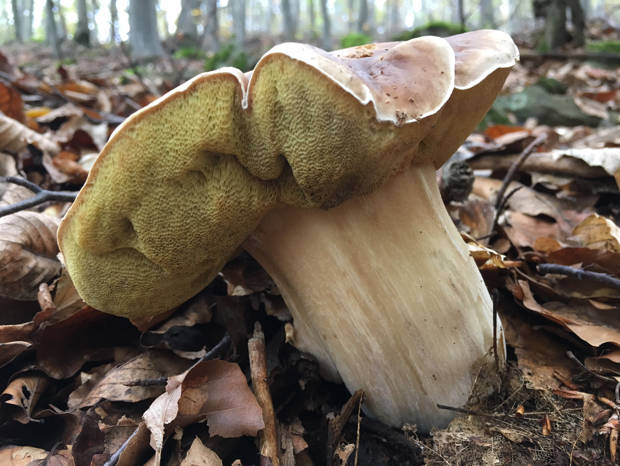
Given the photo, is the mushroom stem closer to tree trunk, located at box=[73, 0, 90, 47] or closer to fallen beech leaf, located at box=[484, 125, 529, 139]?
fallen beech leaf, located at box=[484, 125, 529, 139]

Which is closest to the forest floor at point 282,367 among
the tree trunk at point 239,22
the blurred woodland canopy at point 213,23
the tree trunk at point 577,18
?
the blurred woodland canopy at point 213,23

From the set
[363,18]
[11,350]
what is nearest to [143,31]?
[11,350]

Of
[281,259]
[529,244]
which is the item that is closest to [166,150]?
[281,259]

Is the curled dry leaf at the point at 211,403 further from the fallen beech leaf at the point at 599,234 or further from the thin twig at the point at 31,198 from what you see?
the fallen beech leaf at the point at 599,234

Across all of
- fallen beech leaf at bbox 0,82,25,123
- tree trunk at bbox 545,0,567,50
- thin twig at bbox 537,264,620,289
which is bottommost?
thin twig at bbox 537,264,620,289

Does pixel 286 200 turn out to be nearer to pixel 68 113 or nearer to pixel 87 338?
pixel 87 338

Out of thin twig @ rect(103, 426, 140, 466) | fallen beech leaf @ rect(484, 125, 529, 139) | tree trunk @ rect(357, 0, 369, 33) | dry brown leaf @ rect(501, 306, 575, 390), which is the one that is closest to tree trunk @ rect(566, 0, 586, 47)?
fallen beech leaf @ rect(484, 125, 529, 139)

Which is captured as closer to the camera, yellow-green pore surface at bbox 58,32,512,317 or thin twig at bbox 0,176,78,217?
yellow-green pore surface at bbox 58,32,512,317

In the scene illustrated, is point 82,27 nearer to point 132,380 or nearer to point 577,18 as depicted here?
point 577,18
